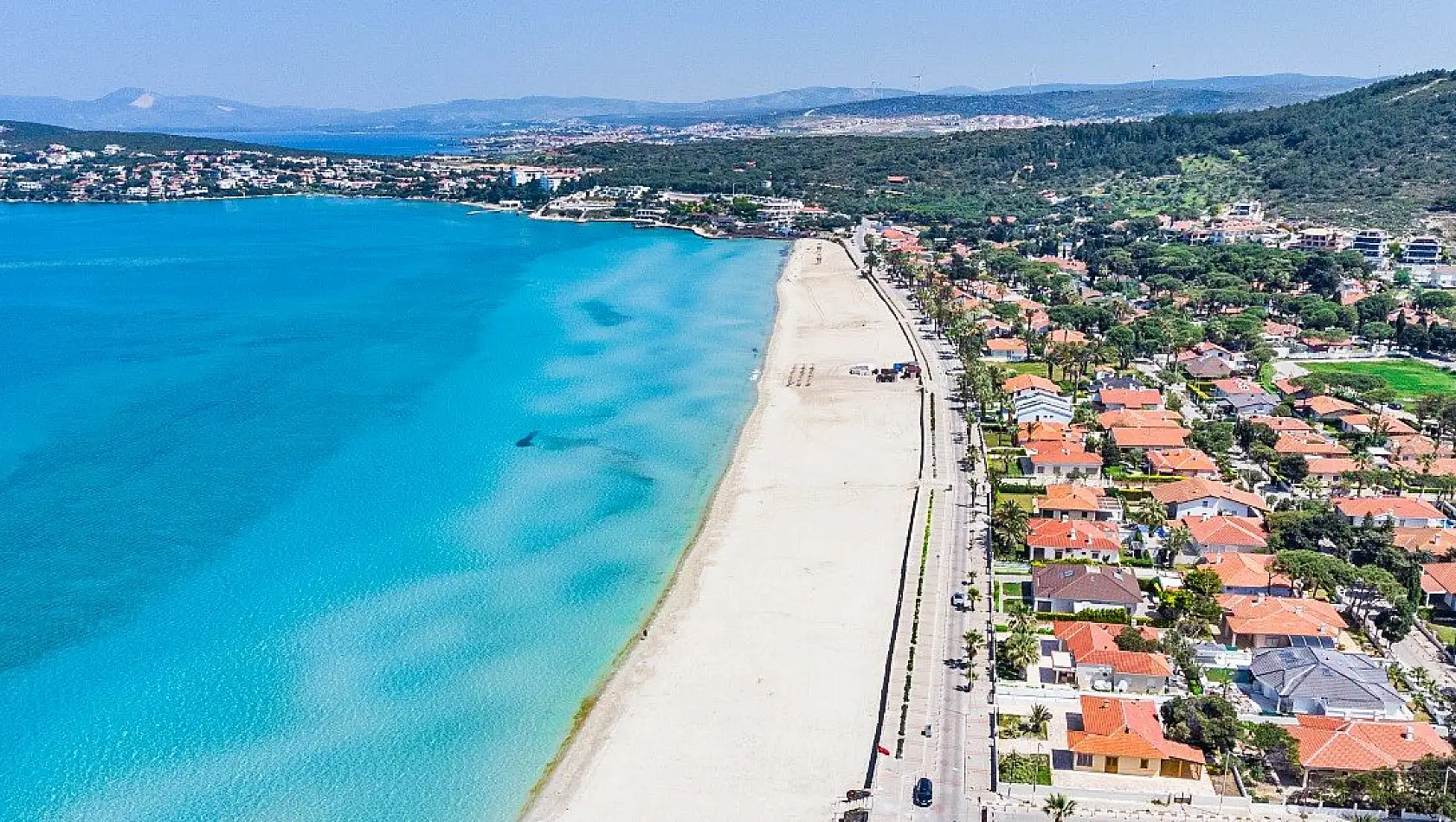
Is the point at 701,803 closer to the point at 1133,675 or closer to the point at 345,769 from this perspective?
the point at 345,769

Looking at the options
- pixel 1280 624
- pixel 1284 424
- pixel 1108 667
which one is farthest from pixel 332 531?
pixel 1284 424

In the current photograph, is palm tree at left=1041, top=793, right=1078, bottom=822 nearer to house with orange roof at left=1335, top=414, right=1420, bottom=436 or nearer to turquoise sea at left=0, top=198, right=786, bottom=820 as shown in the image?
turquoise sea at left=0, top=198, right=786, bottom=820

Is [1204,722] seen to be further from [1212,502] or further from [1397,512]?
[1397,512]

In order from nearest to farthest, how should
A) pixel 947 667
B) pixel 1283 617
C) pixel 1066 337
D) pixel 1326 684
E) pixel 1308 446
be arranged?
pixel 1326 684 → pixel 947 667 → pixel 1283 617 → pixel 1308 446 → pixel 1066 337

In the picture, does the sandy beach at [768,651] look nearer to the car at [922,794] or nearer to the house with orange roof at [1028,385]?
the car at [922,794]

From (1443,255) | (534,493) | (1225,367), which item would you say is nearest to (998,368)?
(1225,367)

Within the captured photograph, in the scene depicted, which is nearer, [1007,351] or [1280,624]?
[1280,624]

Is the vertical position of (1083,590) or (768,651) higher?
(1083,590)

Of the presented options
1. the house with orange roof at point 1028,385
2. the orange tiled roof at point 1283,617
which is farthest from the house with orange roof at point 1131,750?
the house with orange roof at point 1028,385

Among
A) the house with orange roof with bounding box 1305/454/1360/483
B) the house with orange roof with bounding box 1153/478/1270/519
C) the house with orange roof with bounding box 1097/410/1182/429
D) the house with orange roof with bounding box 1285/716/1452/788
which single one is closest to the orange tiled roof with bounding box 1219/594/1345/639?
the house with orange roof with bounding box 1285/716/1452/788
